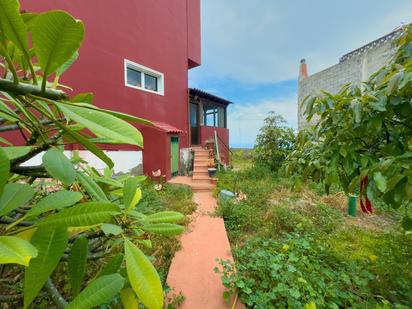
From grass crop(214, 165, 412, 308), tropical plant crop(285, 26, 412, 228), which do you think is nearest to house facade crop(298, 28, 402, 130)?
grass crop(214, 165, 412, 308)

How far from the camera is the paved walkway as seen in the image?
197 cm

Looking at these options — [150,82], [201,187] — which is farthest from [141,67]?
[201,187]

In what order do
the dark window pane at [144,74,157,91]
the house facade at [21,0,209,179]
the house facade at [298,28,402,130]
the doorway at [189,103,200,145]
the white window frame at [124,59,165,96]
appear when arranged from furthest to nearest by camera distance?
the doorway at [189,103,200,145]
the dark window pane at [144,74,157,91]
the white window frame at [124,59,165,96]
the house facade at [298,28,402,130]
the house facade at [21,0,209,179]

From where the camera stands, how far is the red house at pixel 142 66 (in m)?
4.82

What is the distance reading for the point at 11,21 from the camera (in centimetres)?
37

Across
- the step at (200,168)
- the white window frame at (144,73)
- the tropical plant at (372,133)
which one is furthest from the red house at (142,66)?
the tropical plant at (372,133)

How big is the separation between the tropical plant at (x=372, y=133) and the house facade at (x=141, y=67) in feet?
15.0

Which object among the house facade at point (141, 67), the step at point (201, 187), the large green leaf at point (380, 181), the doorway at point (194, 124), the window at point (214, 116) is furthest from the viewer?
the window at point (214, 116)

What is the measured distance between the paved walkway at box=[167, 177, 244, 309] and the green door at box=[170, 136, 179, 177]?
305 centimetres

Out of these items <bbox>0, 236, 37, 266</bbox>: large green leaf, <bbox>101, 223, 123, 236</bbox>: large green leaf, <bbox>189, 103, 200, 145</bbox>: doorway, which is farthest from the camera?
<bbox>189, 103, 200, 145</bbox>: doorway

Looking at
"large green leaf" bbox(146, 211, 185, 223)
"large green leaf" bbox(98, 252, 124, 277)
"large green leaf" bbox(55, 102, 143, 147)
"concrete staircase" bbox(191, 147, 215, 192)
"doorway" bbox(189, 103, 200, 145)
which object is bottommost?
"concrete staircase" bbox(191, 147, 215, 192)

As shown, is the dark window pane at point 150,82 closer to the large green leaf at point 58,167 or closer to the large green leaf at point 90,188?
the large green leaf at point 90,188

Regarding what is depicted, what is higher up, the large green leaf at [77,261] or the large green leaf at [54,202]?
the large green leaf at [54,202]

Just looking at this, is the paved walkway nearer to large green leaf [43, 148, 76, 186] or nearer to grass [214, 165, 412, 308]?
grass [214, 165, 412, 308]
